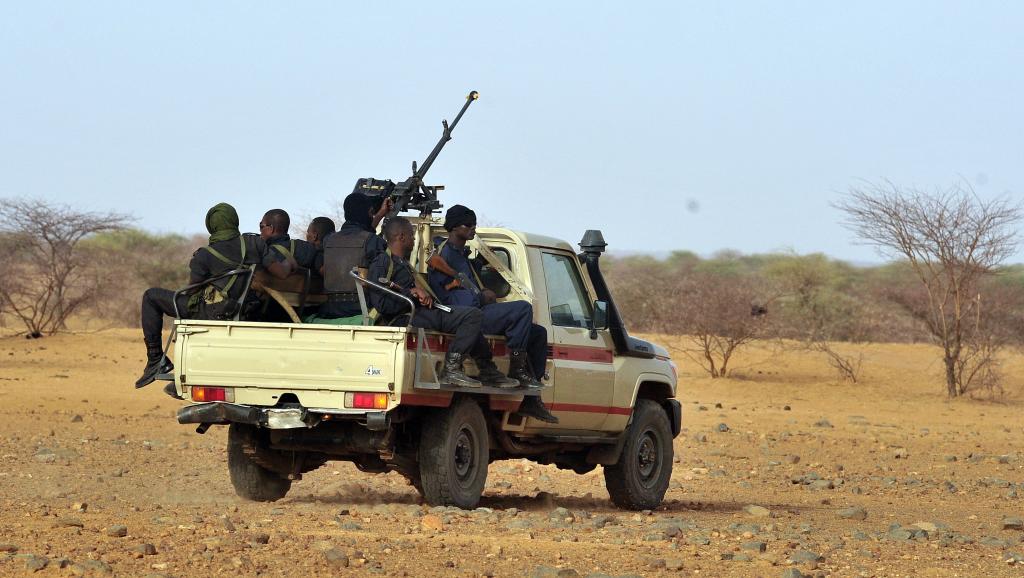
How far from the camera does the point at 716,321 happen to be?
28.2 metres

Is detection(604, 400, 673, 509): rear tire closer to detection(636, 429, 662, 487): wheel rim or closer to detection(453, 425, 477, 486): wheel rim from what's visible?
detection(636, 429, 662, 487): wheel rim

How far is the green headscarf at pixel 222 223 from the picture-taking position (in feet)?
32.0

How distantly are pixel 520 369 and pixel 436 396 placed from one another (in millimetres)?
788

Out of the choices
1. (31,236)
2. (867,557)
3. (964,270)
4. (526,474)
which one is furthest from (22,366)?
(867,557)

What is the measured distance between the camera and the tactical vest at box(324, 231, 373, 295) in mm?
9758

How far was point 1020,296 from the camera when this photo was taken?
3022 cm

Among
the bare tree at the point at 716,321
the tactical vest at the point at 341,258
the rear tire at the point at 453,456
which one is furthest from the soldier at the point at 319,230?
the bare tree at the point at 716,321

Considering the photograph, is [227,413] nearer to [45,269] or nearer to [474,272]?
[474,272]

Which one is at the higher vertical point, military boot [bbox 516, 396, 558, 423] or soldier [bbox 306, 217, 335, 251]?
soldier [bbox 306, 217, 335, 251]

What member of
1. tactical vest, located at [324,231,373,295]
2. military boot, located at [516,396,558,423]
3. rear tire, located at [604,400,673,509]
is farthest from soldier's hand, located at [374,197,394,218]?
rear tire, located at [604,400,673,509]

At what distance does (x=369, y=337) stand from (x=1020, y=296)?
79.0 feet

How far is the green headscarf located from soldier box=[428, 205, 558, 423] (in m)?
1.36

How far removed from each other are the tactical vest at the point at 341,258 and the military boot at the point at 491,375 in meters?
1.00

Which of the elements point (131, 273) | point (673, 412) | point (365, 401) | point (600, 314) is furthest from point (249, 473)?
point (131, 273)
